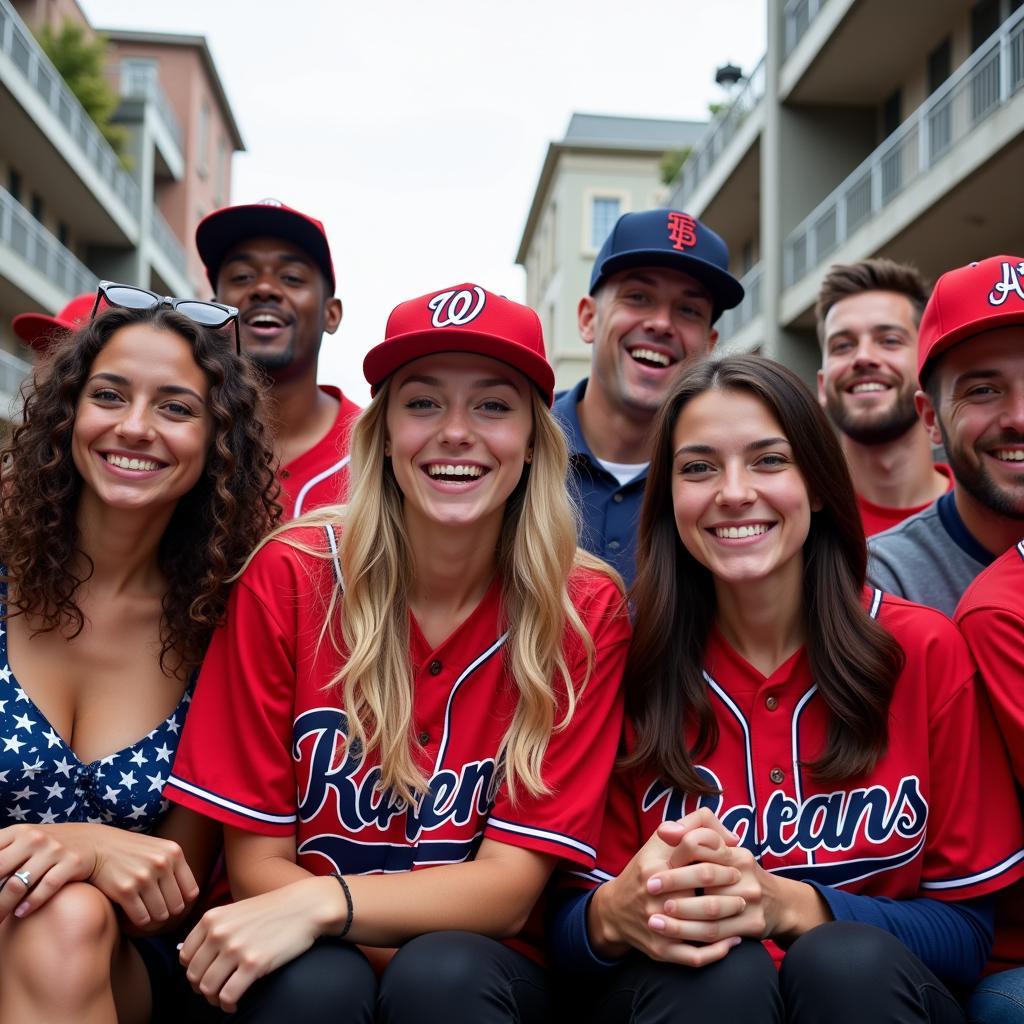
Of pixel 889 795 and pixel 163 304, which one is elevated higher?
pixel 163 304

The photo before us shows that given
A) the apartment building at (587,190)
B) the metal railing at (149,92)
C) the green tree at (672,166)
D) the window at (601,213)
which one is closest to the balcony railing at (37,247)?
the metal railing at (149,92)

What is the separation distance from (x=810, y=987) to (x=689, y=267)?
9.10 ft

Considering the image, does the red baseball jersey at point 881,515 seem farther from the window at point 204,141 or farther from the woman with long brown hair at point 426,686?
the window at point 204,141

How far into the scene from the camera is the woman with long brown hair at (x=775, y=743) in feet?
7.83

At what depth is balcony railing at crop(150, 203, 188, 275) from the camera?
29.2m

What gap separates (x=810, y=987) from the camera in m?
2.20

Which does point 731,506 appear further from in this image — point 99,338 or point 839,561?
point 99,338

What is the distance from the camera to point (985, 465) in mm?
3242

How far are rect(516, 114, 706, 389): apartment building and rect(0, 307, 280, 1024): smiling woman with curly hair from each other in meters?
32.8

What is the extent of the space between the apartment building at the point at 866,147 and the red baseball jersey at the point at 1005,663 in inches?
334

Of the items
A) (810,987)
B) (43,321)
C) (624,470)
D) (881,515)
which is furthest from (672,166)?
(810,987)

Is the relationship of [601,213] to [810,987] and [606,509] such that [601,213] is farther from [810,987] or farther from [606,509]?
[810,987]

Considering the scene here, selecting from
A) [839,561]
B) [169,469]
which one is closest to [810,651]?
[839,561]

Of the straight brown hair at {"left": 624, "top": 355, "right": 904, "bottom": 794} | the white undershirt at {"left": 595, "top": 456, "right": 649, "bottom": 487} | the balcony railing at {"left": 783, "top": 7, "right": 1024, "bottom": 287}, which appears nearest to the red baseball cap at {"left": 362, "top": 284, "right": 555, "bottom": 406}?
the straight brown hair at {"left": 624, "top": 355, "right": 904, "bottom": 794}
